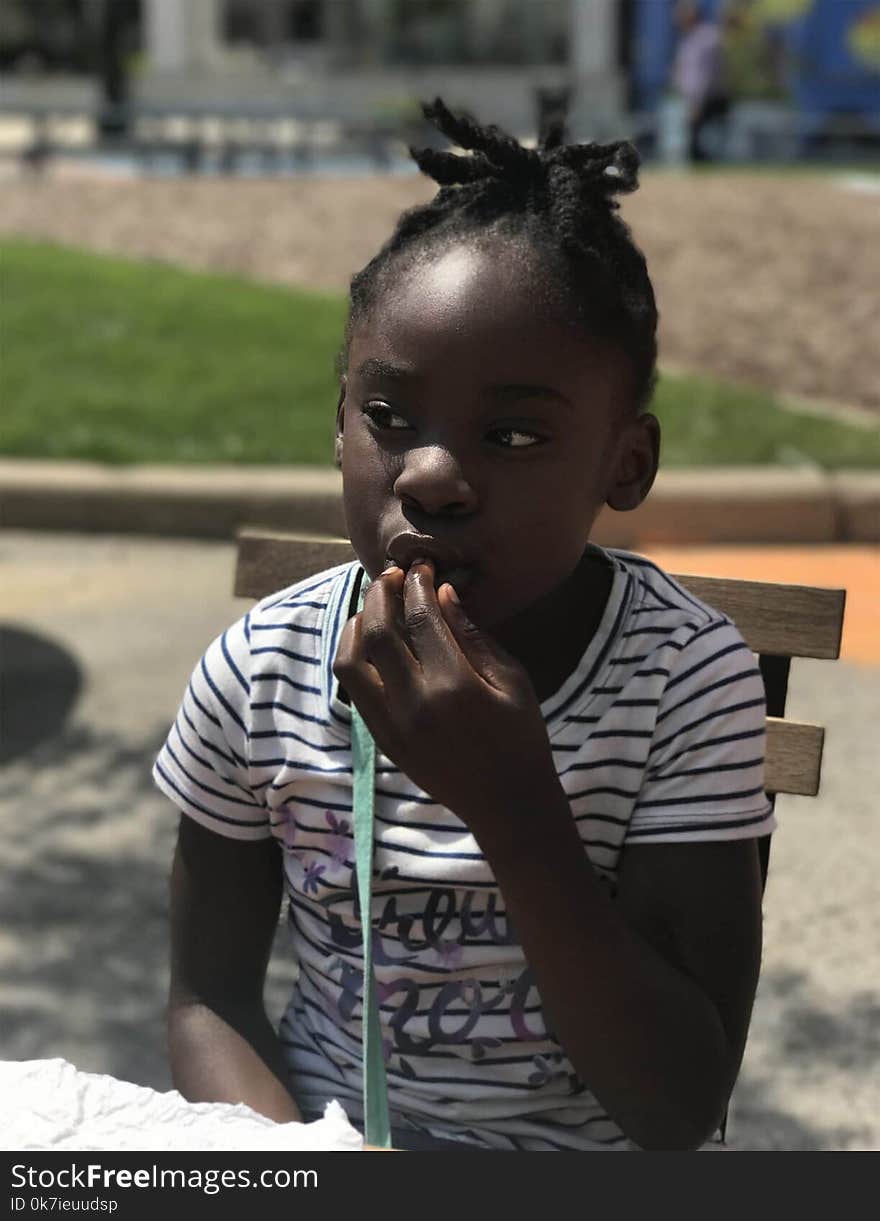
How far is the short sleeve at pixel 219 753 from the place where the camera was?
6.12 ft

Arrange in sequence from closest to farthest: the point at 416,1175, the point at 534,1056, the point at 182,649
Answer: the point at 416,1175
the point at 534,1056
the point at 182,649

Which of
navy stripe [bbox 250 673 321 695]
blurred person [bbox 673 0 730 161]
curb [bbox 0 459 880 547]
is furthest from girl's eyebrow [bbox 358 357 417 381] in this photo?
blurred person [bbox 673 0 730 161]

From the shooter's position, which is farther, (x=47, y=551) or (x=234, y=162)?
(x=234, y=162)

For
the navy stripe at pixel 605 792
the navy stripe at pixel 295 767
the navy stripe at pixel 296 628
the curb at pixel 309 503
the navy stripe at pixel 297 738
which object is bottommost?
the curb at pixel 309 503

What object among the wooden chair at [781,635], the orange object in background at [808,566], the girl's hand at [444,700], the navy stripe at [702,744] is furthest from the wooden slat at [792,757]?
the orange object in background at [808,566]

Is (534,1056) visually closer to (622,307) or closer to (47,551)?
(622,307)

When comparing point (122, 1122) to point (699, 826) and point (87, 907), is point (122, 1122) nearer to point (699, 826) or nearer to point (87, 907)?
point (699, 826)

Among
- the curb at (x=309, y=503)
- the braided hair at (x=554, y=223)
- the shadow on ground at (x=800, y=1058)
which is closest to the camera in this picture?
the braided hair at (x=554, y=223)

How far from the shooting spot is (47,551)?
711 centimetres

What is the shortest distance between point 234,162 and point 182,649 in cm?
1540

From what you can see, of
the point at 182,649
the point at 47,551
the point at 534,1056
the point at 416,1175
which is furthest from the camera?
the point at 47,551

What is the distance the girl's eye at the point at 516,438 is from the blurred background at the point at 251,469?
2.06 ft

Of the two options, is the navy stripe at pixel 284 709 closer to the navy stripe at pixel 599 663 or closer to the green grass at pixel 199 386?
the navy stripe at pixel 599 663

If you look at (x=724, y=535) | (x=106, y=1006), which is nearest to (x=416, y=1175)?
(x=106, y=1006)
